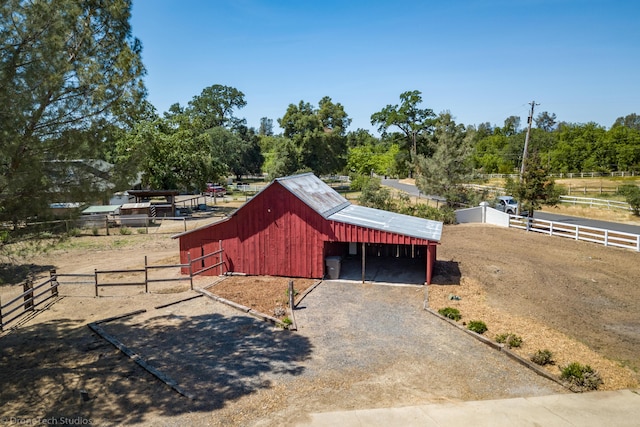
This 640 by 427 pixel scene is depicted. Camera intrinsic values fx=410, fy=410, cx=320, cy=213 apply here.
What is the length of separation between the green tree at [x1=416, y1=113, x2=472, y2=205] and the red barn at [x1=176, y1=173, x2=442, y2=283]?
18.8 m

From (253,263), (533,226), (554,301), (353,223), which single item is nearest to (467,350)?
(554,301)

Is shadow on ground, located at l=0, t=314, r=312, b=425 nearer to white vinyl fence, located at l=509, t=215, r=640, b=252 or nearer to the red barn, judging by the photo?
the red barn

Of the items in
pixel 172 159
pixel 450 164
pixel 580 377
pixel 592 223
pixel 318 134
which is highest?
pixel 318 134

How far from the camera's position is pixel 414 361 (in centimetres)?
1041

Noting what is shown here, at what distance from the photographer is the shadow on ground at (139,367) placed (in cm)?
855

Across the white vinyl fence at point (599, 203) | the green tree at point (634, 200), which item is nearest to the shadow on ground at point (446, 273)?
the white vinyl fence at point (599, 203)

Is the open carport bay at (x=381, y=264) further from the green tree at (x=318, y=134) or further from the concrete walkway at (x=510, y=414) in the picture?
the green tree at (x=318, y=134)

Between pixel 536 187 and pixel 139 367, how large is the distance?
87.7ft

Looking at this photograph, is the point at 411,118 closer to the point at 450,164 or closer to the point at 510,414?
the point at 450,164

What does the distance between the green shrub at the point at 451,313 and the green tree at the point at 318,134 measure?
46.6m

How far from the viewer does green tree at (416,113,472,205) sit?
3675cm

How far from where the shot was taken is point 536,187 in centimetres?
2792

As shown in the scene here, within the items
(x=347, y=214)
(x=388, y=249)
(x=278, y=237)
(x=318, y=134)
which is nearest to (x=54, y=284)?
(x=278, y=237)

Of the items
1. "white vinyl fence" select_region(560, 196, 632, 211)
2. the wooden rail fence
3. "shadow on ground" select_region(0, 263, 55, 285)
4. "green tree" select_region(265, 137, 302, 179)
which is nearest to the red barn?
the wooden rail fence
